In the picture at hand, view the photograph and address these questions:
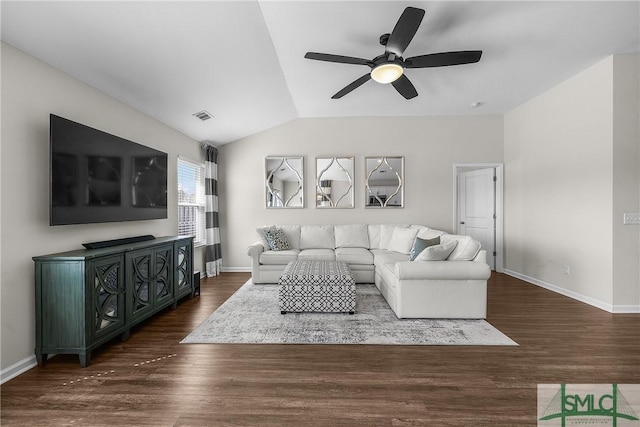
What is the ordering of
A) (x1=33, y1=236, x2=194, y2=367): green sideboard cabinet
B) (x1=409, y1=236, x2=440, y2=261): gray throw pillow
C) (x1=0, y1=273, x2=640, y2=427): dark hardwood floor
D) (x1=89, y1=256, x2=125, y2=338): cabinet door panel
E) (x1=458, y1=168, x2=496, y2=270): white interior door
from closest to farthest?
(x1=0, y1=273, x2=640, y2=427): dark hardwood floor
(x1=33, y1=236, x2=194, y2=367): green sideboard cabinet
(x1=89, y1=256, x2=125, y2=338): cabinet door panel
(x1=409, y1=236, x2=440, y2=261): gray throw pillow
(x1=458, y1=168, x2=496, y2=270): white interior door

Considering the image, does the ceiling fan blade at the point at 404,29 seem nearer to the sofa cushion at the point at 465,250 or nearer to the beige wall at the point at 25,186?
the sofa cushion at the point at 465,250

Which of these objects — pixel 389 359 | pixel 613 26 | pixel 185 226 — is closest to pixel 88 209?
pixel 185 226

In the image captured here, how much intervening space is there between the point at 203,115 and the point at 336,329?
138 inches

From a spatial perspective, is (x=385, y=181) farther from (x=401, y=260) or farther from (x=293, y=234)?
(x=293, y=234)

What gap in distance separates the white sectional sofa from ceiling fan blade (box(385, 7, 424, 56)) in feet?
6.73

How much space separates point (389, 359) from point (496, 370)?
2.57ft

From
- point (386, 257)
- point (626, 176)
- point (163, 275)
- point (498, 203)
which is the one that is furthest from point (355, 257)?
point (626, 176)

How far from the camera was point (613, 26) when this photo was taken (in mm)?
2754

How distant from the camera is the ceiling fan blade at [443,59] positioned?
2.47m

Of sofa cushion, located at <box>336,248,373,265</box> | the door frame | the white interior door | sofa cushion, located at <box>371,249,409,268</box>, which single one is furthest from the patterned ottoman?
the white interior door

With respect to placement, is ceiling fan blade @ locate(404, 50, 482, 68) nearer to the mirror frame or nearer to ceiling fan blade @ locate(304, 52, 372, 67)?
ceiling fan blade @ locate(304, 52, 372, 67)

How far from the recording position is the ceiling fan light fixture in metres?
2.51

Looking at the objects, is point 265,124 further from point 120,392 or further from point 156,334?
point 120,392

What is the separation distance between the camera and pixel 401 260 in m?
4.01
